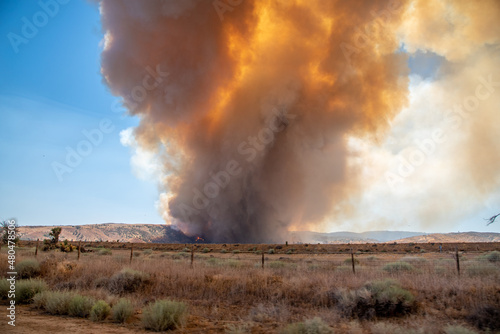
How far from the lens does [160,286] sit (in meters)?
11.5

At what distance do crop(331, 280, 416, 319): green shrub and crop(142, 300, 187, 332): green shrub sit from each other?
4.47 metres

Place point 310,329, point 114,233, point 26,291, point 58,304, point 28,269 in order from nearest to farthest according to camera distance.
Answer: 1. point 310,329
2. point 58,304
3. point 26,291
4. point 28,269
5. point 114,233

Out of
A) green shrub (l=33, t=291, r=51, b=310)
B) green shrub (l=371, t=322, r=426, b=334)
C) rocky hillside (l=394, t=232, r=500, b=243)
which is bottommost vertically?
rocky hillside (l=394, t=232, r=500, b=243)

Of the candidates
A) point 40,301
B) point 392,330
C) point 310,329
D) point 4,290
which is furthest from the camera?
point 4,290

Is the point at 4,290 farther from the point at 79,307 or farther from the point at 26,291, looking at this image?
the point at 79,307

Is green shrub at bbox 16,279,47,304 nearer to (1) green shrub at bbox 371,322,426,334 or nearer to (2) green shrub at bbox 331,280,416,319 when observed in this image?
(2) green shrub at bbox 331,280,416,319

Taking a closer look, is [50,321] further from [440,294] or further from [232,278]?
[440,294]

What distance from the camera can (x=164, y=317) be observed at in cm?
715

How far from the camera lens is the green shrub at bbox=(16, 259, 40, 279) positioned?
13.2 meters

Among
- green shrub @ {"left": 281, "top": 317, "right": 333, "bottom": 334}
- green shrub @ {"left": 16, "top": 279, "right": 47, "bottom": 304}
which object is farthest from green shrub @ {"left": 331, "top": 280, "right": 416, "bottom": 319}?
green shrub @ {"left": 16, "top": 279, "right": 47, "bottom": 304}

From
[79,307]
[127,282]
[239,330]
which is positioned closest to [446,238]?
[127,282]

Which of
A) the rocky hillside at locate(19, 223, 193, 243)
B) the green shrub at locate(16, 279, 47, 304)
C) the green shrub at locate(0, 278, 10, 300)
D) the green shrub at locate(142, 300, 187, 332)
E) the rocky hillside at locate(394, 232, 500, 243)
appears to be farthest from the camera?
the rocky hillside at locate(394, 232, 500, 243)

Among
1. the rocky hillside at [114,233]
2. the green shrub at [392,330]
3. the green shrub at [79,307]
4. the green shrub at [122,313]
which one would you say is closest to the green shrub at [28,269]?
the green shrub at [79,307]

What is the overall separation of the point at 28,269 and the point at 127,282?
5.75m
